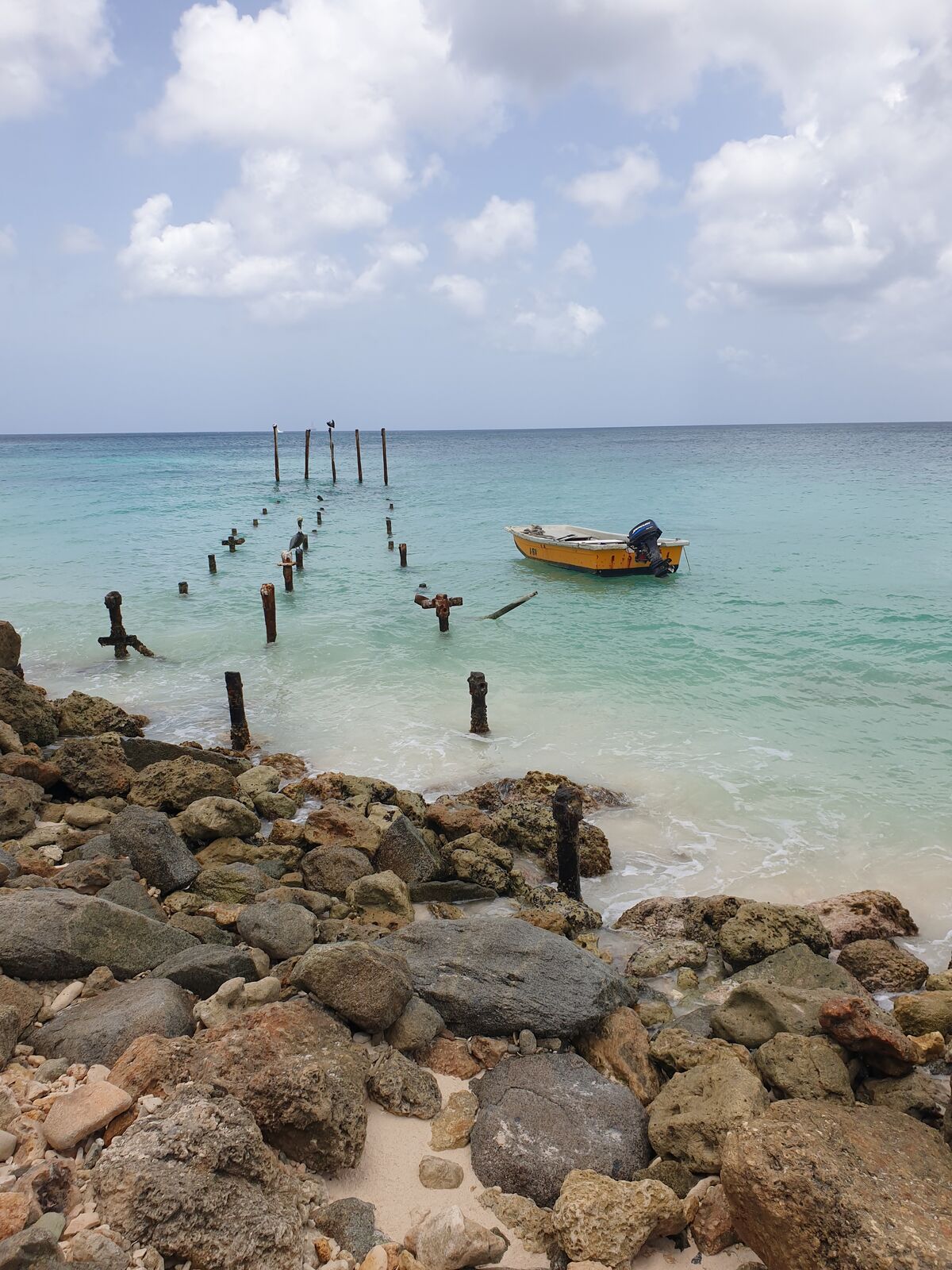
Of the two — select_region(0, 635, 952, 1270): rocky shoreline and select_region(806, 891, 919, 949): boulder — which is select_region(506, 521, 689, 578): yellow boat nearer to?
select_region(806, 891, 919, 949): boulder

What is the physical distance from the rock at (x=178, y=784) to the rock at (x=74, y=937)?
3148 millimetres

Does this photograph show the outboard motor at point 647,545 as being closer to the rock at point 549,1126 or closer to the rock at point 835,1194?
the rock at point 549,1126

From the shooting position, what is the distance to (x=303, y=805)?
9477mm

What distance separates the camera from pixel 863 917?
284 inches

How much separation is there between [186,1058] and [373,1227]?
3.81 feet

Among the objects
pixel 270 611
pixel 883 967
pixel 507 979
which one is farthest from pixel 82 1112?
pixel 270 611

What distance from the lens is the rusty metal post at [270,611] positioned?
56.1ft

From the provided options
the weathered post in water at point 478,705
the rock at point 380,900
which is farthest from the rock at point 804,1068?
the weathered post in water at point 478,705

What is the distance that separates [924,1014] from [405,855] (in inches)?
168

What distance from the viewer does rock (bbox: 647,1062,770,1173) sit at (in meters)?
4.16

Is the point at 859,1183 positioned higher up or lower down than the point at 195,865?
higher up

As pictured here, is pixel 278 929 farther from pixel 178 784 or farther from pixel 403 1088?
pixel 178 784

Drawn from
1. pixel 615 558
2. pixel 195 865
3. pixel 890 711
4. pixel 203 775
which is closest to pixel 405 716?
pixel 203 775

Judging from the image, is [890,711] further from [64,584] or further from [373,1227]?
[64,584]
